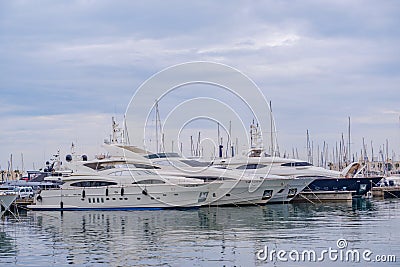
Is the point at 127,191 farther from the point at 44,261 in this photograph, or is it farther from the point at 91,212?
the point at 44,261

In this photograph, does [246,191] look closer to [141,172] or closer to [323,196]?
[141,172]

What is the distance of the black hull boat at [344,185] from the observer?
2803 inches

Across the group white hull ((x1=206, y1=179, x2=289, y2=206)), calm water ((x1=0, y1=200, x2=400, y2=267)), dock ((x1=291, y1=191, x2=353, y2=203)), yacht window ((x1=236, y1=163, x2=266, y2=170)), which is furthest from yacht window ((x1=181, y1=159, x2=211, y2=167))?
dock ((x1=291, y1=191, x2=353, y2=203))

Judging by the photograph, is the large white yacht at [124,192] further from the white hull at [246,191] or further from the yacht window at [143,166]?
the white hull at [246,191]

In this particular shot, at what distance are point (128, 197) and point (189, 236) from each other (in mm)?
21500

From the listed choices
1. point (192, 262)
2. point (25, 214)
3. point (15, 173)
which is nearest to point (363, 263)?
point (192, 262)

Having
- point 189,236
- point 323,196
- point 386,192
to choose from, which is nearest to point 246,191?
point 323,196

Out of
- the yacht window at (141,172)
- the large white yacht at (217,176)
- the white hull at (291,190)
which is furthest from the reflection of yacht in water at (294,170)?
the yacht window at (141,172)

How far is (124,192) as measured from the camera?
56094 mm

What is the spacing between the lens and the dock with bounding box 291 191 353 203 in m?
67.1

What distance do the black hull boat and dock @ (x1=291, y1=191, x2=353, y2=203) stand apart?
191 cm

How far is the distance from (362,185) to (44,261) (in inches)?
2052

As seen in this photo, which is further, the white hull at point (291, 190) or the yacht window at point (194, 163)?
the white hull at point (291, 190)

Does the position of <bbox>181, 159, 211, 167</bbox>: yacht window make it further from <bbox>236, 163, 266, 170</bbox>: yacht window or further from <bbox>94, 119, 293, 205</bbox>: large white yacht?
<bbox>236, 163, 266, 170</bbox>: yacht window
